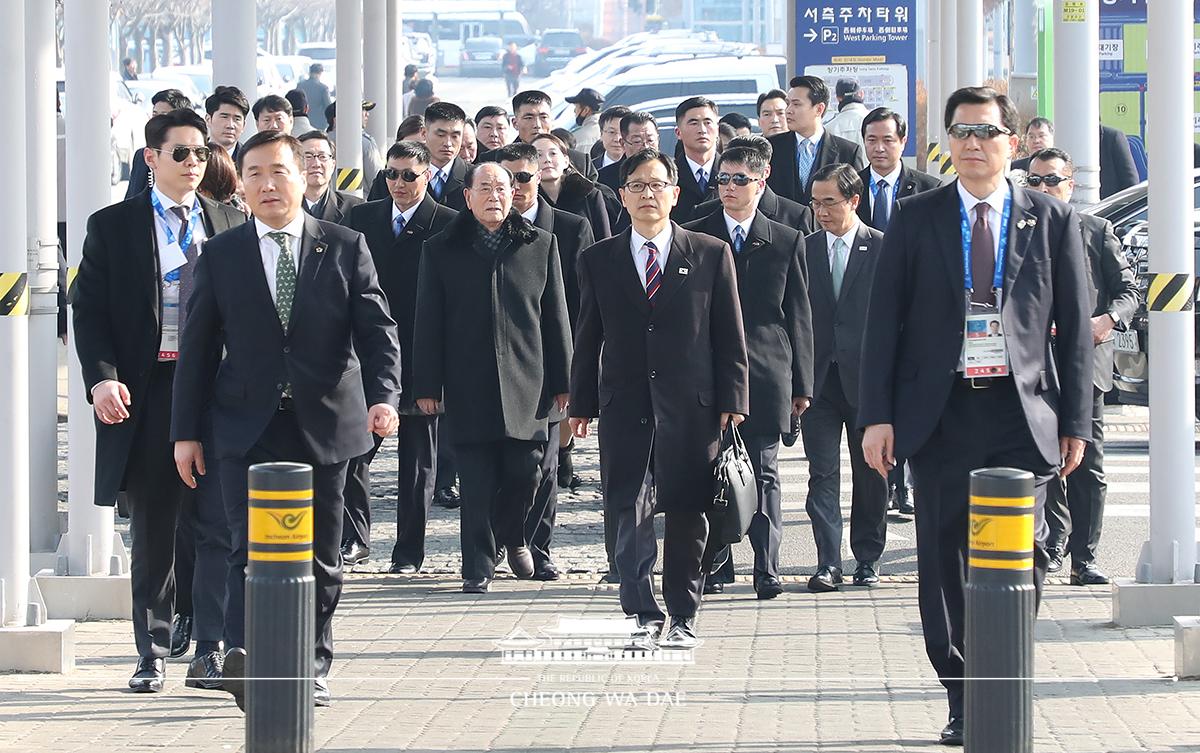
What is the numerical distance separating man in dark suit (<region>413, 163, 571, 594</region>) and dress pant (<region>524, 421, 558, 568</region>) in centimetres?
28

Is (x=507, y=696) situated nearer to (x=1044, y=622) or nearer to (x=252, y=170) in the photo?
(x=252, y=170)

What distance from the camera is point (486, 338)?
10797 mm

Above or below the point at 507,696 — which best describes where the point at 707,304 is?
above

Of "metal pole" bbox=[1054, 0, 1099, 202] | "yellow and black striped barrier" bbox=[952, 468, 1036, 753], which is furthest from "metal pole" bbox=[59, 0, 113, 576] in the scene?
"metal pole" bbox=[1054, 0, 1099, 202]

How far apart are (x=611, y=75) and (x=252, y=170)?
4042cm

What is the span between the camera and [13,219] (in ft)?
28.2

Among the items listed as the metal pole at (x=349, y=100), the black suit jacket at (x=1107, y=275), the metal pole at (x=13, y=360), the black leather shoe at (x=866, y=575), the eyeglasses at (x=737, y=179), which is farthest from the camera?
the metal pole at (x=349, y=100)

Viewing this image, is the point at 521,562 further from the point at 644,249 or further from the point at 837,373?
the point at 644,249

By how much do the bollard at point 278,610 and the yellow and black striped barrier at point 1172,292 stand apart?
14.2 ft

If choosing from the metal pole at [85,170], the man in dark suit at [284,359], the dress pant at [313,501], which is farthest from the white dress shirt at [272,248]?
the metal pole at [85,170]

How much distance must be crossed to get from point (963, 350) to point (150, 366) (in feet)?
9.93

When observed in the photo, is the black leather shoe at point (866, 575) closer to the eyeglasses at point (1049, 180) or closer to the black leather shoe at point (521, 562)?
the black leather shoe at point (521, 562)

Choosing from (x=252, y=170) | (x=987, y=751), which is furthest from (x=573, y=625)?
(x=987, y=751)

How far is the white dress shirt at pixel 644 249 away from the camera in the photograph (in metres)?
8.98
